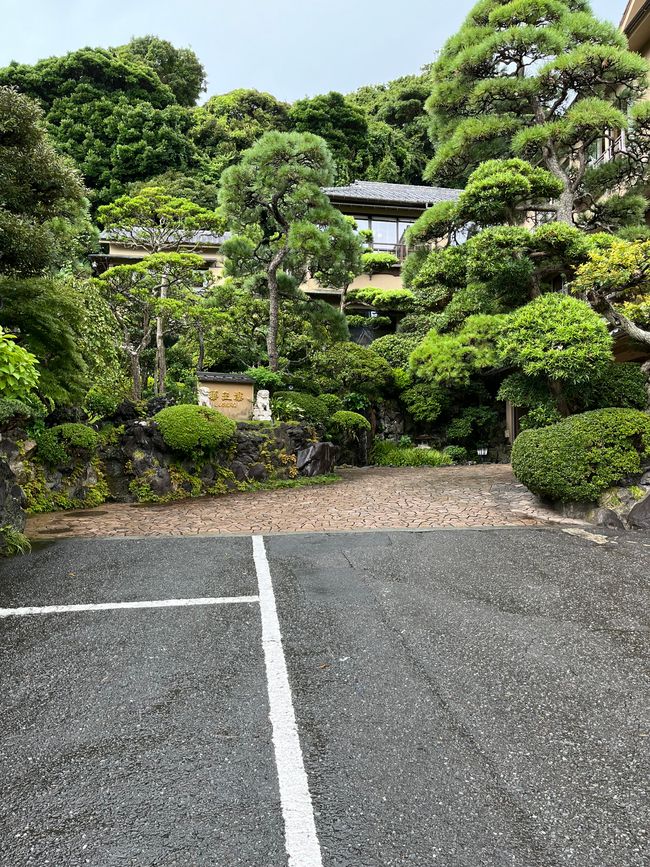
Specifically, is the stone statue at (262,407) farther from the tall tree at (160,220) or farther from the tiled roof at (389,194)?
the tiled roof at (389,194)

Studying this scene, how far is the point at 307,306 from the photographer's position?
1230cm

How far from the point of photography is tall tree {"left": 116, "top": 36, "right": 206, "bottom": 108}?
30203 millimetres

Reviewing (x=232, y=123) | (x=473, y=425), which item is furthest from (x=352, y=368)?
(x=232, y=123)

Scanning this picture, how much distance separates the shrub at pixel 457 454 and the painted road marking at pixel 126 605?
10791 millimetres

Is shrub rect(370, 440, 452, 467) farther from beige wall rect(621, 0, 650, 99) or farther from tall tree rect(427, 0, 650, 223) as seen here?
beige wall rect(621, 0, 650, 99)

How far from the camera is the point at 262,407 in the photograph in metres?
10.1

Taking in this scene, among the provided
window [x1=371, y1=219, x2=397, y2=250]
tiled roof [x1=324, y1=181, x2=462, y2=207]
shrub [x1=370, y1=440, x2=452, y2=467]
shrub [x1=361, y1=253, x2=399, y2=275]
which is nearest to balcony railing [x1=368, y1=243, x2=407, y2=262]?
window [x1=371, y1=219, x2=397, y2=250]

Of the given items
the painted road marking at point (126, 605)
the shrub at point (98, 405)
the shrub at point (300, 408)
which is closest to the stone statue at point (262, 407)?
the shrub at point (300, 408)

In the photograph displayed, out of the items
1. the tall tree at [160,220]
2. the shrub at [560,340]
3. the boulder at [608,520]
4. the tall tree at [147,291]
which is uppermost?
the tall tree at [160,220]

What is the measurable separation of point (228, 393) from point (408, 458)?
556 centimetres

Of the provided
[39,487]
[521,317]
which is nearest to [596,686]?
[521,317]

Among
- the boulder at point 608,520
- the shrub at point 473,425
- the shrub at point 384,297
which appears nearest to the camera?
the boulder at point 608,520

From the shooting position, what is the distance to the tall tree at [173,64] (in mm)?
30203

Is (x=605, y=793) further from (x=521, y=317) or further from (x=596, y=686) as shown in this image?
(x=521, y=317)
